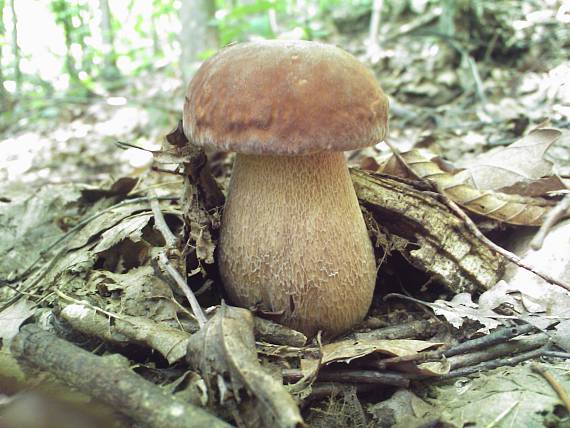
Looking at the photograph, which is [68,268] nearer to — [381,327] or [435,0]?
[381,327]

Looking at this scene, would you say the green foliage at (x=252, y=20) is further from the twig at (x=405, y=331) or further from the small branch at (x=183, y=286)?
the twig at (x=405, y=331)

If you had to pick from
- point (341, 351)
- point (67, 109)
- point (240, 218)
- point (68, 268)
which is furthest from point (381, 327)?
point (67, 109)

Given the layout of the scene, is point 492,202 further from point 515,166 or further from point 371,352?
point 371,352

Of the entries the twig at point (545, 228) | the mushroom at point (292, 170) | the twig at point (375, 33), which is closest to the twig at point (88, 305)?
the mushroom at point (292, 170)

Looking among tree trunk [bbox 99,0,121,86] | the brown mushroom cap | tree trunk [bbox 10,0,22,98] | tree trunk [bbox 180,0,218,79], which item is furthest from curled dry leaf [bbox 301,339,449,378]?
tree trunk [bbox 99,0,121,86]

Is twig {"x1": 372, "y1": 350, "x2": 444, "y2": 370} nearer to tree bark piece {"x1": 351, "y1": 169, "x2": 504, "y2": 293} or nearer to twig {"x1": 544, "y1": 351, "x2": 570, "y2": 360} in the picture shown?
twig {"x1": 544, "y1": 351, "x2": 570, "y2": 360}
